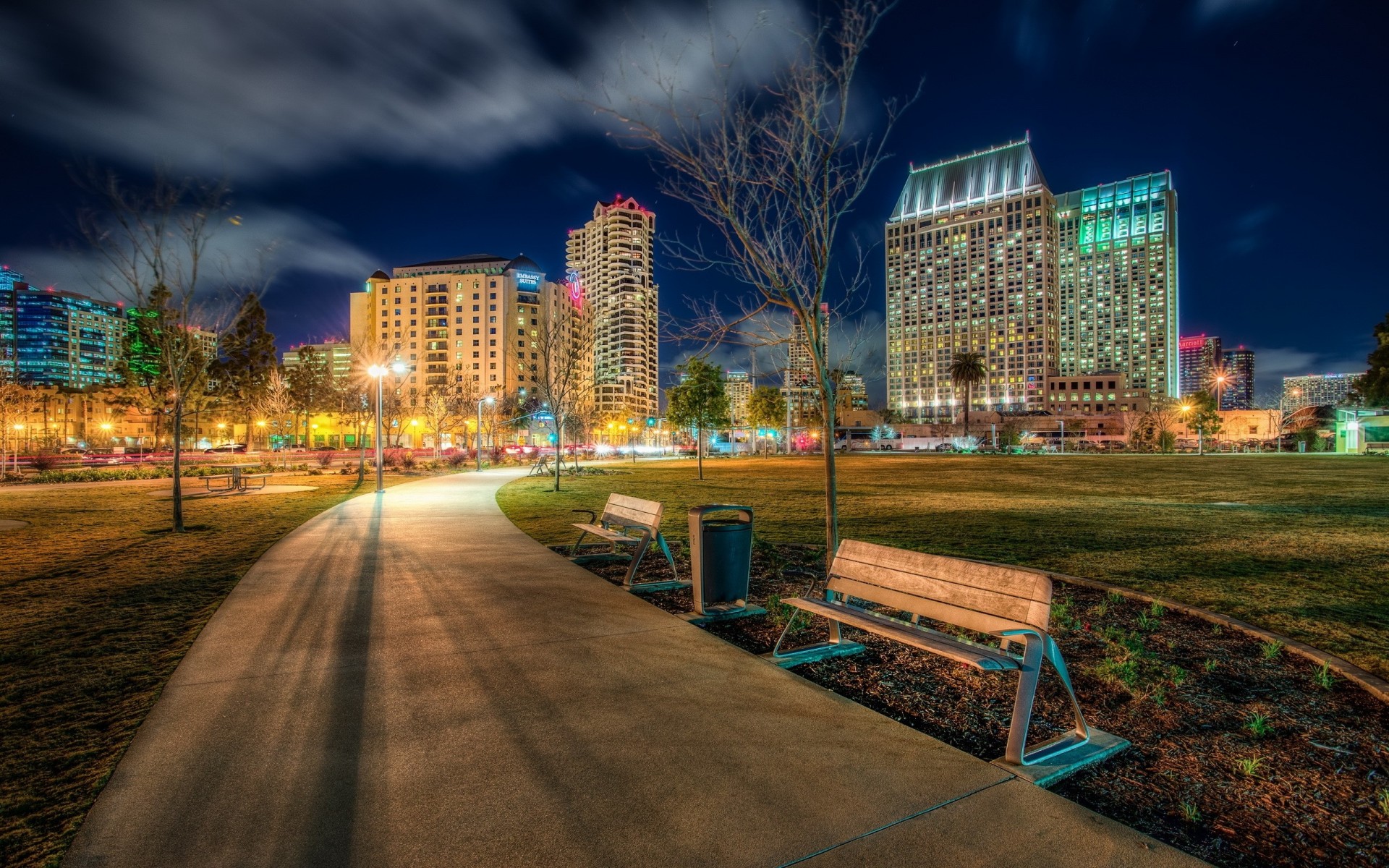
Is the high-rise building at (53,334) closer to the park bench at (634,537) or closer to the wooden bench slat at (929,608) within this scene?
the park bench at (634,537)

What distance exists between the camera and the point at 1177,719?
405 centimetres

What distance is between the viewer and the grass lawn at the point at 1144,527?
278 inches

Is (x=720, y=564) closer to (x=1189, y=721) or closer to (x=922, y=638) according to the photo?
(x=922, y=638)

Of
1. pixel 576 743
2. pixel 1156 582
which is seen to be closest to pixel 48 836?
pixel 576 743

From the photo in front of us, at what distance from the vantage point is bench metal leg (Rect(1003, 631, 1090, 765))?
343 cm

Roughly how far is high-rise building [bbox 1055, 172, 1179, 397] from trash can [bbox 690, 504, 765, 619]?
206 meters

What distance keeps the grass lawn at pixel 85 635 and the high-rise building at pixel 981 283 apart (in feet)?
587

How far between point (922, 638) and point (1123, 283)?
727ft

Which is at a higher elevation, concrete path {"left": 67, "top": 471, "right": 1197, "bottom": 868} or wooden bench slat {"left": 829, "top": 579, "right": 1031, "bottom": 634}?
wooden bench slat {"left": 829, "top": 579, "right": 1031, "bottom": 634}

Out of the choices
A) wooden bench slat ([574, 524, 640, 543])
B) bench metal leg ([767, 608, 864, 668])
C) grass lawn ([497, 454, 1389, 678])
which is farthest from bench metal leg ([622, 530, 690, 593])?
grass lawn ([497, 454, 1389, 678])

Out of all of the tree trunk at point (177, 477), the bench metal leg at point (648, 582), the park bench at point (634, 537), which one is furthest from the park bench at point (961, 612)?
the tree trunk at point (177, 477)

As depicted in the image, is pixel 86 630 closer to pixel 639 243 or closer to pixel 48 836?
pixel 48 836

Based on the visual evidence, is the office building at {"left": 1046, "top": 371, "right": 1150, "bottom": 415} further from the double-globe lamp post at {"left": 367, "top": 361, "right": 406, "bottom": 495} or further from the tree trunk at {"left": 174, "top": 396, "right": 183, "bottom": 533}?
the tree trunk at {"left": 174, "top": 396, "right": 183, "bottom": 533}

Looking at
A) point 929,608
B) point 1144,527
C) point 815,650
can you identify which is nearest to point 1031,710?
point 929,608
